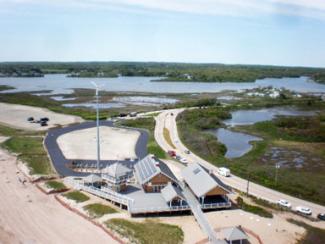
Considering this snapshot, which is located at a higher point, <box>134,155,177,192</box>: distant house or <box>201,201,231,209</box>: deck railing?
<box>134,155,177,192</box>: distant house

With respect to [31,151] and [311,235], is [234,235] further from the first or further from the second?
[31,151]

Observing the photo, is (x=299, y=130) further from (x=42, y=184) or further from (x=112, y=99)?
(x=112, y=99)

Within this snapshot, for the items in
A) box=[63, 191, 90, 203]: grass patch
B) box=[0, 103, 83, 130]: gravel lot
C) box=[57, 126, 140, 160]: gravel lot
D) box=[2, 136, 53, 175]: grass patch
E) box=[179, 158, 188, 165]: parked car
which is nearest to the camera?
box=[63, 191, 90, 203]: grass patch

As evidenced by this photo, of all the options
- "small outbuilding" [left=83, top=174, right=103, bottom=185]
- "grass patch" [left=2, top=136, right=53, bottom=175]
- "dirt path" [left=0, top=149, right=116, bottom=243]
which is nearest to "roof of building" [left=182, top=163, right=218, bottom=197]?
"small outbuilding" [left=83, top=174, right=103, bottom=185]

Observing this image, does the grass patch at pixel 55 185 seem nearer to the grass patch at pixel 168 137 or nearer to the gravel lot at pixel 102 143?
the gravel lot at pixel 102 143

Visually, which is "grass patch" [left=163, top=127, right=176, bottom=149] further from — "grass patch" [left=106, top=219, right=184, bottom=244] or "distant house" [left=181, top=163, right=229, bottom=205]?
"grass patch" [left=106, top=219, right=184, bottom=244]

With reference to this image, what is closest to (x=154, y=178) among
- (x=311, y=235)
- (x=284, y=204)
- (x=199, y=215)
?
(x=199, y=215)

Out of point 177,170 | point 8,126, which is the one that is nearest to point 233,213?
point 177,170
